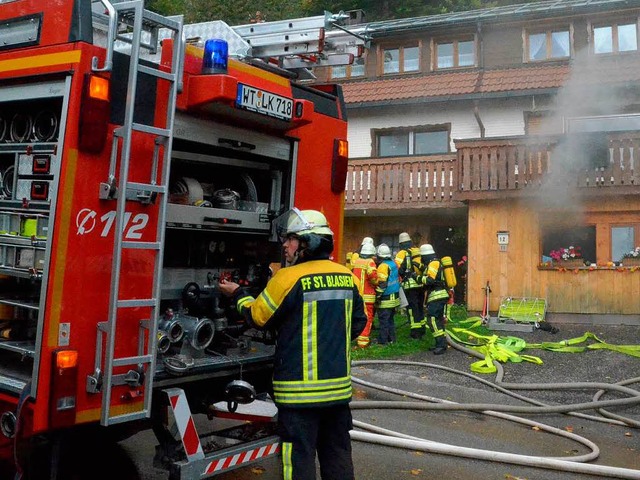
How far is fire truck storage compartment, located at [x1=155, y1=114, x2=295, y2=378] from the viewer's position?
12.8ft

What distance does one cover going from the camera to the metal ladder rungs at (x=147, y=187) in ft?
10.9

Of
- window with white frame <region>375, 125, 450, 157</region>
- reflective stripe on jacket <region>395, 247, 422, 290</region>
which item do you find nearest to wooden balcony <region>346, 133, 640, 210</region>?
window with white frame <region>375, 125, 450, 157</region>

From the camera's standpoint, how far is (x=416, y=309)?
36.7 ft

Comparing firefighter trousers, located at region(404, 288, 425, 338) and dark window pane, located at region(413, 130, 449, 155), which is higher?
dark window pane, located at region(413, 130, 449, 155)

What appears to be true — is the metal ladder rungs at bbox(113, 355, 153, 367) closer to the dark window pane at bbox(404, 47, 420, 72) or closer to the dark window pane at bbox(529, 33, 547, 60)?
the dark window pane at bbox(529, 33, 547, 60)

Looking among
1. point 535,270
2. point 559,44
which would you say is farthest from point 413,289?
point 559,44

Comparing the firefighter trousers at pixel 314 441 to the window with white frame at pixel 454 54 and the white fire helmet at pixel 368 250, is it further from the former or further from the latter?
the window with white frame at pixel 454 54

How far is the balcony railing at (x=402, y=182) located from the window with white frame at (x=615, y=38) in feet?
18.7

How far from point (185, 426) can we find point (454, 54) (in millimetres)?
17582

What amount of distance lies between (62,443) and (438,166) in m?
13.3

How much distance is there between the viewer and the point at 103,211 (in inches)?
130

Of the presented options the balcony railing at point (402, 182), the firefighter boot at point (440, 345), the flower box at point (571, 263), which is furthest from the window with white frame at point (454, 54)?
the firefighter boot at point (440, 345)

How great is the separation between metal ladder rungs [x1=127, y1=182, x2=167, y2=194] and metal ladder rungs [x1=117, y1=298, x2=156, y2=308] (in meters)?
0.57

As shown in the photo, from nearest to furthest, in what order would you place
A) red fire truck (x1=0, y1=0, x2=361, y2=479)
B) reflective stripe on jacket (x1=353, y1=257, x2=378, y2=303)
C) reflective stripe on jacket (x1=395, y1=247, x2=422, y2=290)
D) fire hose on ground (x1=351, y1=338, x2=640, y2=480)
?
red fire truck (x1=0, y1=0, x2=361, y2=479)
fire hose on ground (x1=351, y1=338, x2=640, y2=480)
reflective stripe on jacket (x1=353, y1=257, x2=378, y2=303)
reflective stripe on jacket (x1=395, y1=247, x2=422, y2=290)
